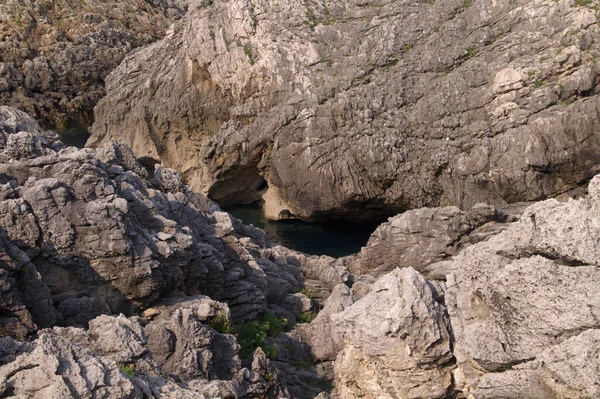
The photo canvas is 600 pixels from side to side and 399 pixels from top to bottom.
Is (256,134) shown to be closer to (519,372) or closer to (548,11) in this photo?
(548,11)

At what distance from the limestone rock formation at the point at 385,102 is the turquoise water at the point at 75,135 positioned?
19.5 metres

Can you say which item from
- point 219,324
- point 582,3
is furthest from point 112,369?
point 582,3

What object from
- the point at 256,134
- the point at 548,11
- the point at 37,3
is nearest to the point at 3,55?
the point at 37,3

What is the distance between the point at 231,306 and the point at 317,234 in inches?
1128

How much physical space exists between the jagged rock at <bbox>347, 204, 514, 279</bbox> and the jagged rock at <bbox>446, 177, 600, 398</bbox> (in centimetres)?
1807

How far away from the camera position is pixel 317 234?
171 ft

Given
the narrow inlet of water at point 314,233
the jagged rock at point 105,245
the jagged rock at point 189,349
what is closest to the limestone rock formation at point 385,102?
the narrow inlet of water at point 314,233

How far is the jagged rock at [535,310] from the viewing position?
11.5 metres

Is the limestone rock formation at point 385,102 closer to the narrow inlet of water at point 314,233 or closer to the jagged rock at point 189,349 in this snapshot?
the narrow inlet of water at point 314,233

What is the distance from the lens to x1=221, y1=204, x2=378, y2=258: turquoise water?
160ft

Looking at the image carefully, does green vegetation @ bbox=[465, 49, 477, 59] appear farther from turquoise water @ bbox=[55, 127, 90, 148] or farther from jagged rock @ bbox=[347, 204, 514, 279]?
turquoise water @ bbox=[55, 127, 90, 148]

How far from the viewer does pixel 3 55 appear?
259 feet

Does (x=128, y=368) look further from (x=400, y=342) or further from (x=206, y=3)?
(x=206, y=3)

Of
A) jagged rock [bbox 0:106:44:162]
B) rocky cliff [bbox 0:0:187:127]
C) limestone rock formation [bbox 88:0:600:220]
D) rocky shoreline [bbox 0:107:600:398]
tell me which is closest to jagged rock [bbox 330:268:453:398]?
rocky shoreline [bbox 0:107:600:398]
